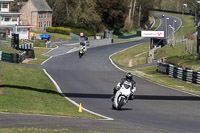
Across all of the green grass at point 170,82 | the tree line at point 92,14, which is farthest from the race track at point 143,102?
the tree line at point 92,14

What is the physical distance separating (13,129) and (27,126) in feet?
2.63

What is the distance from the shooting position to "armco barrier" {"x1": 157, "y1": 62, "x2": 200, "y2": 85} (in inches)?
1489

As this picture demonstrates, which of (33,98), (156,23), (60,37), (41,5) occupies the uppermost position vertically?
(41,5)

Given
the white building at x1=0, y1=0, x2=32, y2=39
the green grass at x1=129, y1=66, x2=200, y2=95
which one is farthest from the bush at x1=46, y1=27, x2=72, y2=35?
the green grass at x1=129, y1=66, x2=200, y2=95

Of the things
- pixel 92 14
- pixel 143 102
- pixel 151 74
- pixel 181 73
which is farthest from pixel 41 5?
pixel 143 102

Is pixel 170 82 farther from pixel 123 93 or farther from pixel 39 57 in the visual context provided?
pixel 39 57

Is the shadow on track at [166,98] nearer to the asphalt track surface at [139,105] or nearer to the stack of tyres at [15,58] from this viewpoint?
the asphalt track surface at [139,105]

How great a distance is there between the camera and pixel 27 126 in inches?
542

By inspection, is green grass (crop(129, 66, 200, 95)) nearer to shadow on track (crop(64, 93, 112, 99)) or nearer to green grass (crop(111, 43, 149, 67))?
green grass (crop(111, 43, 149, 67))

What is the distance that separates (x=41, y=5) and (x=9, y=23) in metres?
20.1

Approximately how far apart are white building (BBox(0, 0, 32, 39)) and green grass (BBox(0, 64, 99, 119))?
55.7 metres

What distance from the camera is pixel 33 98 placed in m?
23.7

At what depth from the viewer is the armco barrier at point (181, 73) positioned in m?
37.8

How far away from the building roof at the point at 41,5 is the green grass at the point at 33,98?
7323 cm
